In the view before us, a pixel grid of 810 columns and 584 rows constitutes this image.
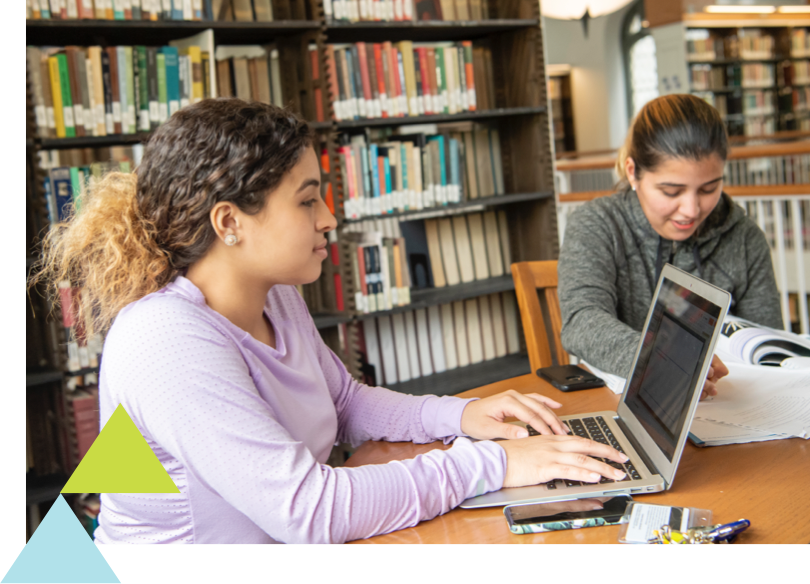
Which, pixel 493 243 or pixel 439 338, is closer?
pixel 439 338

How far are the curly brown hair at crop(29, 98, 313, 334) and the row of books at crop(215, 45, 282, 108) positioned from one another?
1.62m

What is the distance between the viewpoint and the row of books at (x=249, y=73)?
8.24ft

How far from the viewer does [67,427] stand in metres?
2.18

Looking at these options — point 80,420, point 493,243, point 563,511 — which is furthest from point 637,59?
point 563,511

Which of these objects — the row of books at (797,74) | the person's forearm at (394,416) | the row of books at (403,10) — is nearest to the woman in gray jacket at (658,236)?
the person's forearm at (394,416)

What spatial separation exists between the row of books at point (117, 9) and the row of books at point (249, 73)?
20cm

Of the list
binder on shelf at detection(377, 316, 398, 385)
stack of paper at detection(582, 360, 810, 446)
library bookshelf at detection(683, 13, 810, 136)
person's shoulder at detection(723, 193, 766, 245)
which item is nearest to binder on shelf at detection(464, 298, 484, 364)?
binder on shelf at detection(377, 316, 398, 385)

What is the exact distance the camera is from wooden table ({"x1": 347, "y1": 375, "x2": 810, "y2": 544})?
29.5 inches

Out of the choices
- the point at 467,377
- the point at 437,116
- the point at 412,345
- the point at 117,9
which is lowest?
the point at 467,377

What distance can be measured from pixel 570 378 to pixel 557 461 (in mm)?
482

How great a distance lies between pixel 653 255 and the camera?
62.4 inches

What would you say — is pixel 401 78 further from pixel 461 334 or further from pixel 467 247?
pixel 461 334

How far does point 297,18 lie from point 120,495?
6.71 feet

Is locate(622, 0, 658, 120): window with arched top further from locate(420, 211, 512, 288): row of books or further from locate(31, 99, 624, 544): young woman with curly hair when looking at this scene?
locate(31, 99, 624, 544): young woman with curly hair
